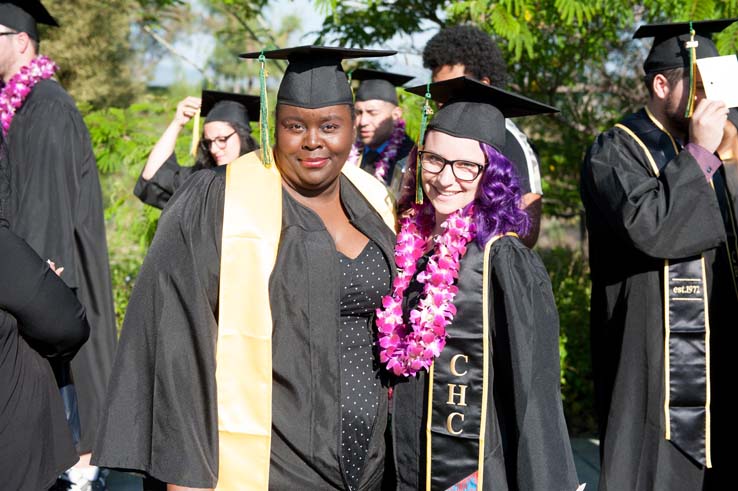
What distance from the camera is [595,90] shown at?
744 cm

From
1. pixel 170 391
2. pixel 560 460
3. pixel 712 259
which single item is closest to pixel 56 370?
pixel 170 391

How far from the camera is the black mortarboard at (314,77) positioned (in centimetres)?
272

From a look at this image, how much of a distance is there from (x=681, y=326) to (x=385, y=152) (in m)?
2.35

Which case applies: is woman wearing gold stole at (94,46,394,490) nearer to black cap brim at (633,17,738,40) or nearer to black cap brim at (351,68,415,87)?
black cap brim at (633,17,738,40)

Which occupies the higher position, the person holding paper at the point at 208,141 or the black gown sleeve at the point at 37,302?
the person holding paper at the point at 208,141

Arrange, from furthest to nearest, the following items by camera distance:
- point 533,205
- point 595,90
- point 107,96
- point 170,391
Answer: point 107,96 < point 595,90 < point 533,205 < point 170,391

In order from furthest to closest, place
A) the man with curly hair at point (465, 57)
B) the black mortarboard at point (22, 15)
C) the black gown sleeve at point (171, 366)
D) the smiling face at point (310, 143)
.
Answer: the black mortarboard at point (22, 15) → the man with curly hair at point (465, 57) → the smiling face at point (310, 143) → the black gown sleeve at point (171, 366)

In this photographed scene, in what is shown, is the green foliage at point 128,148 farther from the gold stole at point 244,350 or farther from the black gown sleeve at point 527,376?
the black gown sleeve at point 527,376

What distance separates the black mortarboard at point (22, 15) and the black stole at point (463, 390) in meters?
3.30

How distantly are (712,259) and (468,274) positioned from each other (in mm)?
1393

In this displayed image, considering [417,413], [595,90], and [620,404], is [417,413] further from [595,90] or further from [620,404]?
[595,90]

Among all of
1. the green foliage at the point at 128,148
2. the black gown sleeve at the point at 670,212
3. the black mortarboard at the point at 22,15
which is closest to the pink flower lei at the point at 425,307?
the black gown sleeve at the point at 670,212

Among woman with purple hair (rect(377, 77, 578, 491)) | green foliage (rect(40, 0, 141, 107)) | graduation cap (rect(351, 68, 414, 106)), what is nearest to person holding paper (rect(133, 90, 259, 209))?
graduation cap (rect(351, 68, 414, 106))

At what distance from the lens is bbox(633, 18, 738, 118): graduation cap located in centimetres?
359
